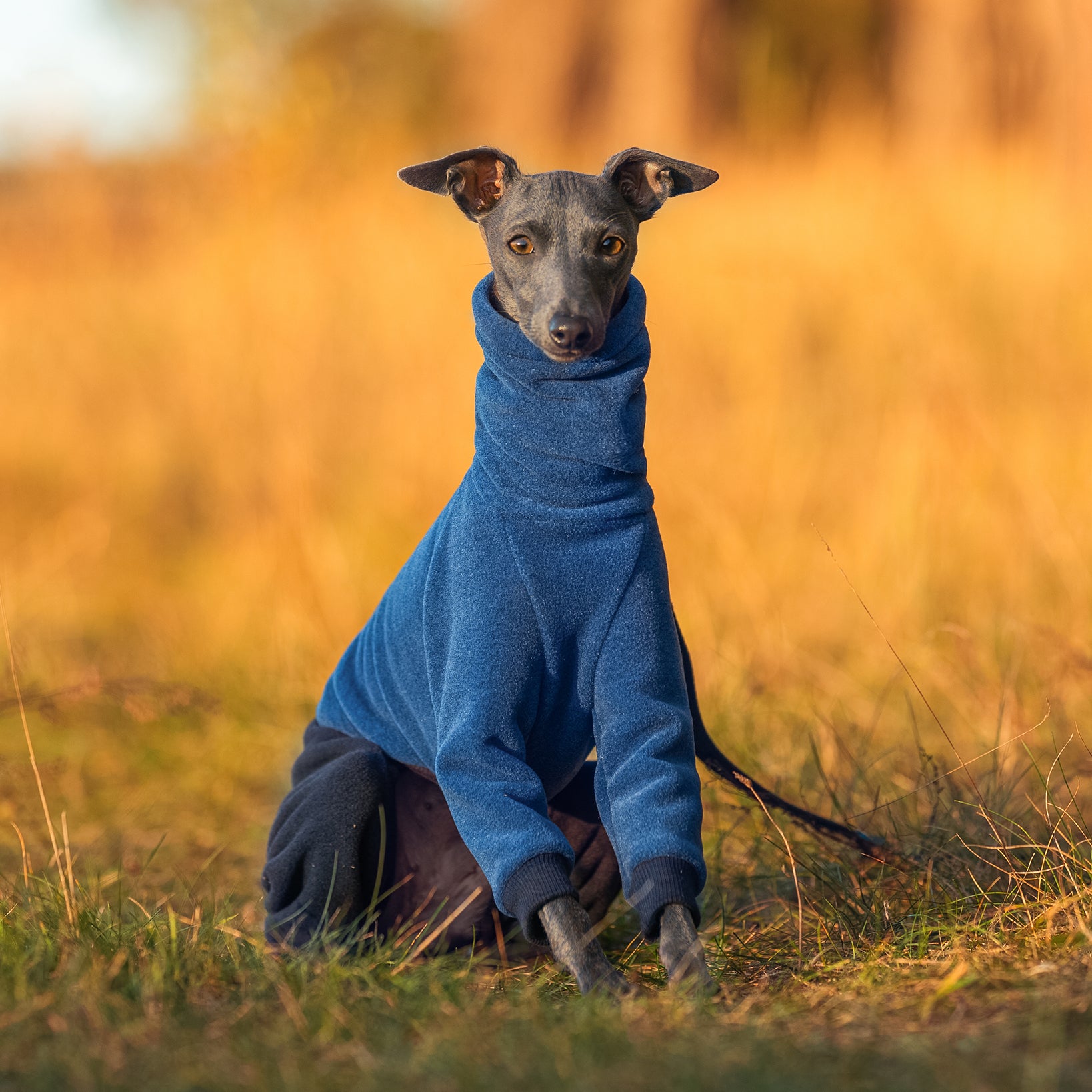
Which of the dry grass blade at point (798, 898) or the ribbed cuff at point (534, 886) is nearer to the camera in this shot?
the ribbed cuff at point (534, 886)

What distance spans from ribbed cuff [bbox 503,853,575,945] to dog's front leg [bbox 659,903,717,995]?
194 millimetres

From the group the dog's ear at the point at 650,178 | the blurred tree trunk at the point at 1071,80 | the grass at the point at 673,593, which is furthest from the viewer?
the blurred tree trunk at the point at 1071,80

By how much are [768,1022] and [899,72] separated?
542 inches

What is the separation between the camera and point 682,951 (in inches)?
92.1

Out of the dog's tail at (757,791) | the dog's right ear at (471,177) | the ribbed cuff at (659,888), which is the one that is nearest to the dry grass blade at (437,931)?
the ribbed cuff at (659,888)

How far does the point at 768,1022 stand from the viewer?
2113 millimetres

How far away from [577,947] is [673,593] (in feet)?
10.7

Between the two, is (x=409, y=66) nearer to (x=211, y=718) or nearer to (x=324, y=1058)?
(x=211, y=718)

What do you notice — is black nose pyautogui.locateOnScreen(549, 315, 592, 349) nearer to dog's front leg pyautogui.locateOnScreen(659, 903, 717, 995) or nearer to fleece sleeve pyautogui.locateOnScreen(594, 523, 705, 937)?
fleece sleeve pyautogui.locateOnScreen(594, 523, 705, 937)

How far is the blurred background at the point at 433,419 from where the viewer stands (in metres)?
4.70

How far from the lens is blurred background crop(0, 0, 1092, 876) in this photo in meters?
4.70

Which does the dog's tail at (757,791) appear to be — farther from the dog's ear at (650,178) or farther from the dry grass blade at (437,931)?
the dog's ear at (650,178)

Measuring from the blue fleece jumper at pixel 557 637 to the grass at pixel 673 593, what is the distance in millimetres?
271

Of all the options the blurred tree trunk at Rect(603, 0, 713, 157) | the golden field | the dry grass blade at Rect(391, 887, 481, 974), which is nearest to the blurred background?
the golden field
